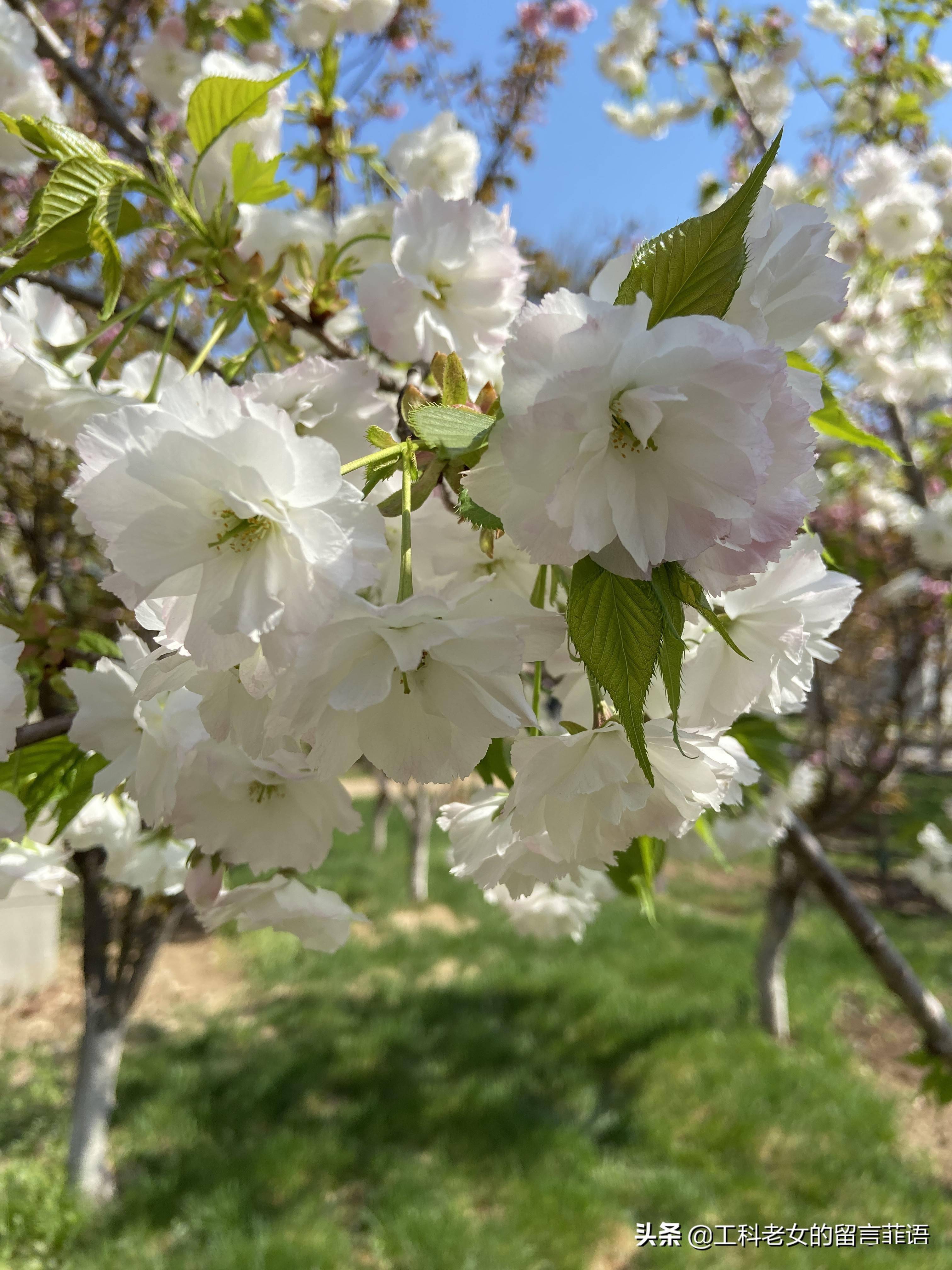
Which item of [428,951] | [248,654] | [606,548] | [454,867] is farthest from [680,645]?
[428,951]

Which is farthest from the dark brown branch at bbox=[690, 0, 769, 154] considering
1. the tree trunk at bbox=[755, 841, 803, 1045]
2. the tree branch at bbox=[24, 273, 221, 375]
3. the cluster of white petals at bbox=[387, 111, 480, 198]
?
the tree trunk at bbox=[755, 841, 803, 1045]

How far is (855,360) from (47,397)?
3749 millimetres

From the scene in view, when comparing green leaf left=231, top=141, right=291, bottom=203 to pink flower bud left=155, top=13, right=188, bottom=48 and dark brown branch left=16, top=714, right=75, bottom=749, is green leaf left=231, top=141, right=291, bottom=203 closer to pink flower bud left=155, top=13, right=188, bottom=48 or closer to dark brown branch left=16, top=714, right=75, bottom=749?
dark brown branch left=16, top=714, right=75, bottom=749

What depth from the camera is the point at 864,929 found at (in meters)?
1.38

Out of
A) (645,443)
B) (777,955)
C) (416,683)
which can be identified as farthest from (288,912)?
(777,955)

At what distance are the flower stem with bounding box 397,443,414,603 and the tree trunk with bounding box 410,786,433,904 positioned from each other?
5.16 m

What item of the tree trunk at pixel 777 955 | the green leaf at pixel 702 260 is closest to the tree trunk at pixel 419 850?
the tree trunk at pixel 777 955

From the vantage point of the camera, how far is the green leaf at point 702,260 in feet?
1.36

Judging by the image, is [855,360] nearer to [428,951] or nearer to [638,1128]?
[638,1128]

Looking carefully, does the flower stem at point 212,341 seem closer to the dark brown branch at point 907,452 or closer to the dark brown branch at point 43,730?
the dark brown branch at point 43,730

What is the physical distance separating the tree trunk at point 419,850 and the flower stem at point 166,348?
4.89 m

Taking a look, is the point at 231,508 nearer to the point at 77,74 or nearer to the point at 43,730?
the point at 43,730

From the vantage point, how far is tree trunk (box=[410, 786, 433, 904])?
5539 mm

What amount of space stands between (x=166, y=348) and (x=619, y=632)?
1.85 ft
